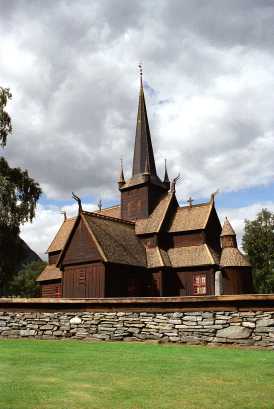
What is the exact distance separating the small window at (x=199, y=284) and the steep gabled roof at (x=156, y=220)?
5089mm

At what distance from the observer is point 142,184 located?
39.5 meters

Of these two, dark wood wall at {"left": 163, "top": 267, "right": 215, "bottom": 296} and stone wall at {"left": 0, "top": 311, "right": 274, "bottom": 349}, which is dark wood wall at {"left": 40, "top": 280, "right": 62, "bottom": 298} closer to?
dark wood wall at {"left": 163, "top": 267, "right": 215, "bottom": 296}

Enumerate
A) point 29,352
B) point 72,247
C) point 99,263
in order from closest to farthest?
point 29,352 → point 99,263 → point 72,247

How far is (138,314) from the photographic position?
1571 centimetres

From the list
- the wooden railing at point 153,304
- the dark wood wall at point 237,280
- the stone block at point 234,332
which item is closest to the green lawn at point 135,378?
the stone block at point 234,332

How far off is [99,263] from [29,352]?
1753 centimetres

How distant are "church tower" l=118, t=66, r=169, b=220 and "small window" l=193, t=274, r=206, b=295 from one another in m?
8.25

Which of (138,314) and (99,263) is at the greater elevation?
(99,263)

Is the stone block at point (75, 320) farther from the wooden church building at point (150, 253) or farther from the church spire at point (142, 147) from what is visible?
the church spire at point (142, 147)

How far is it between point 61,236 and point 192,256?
16.2 meters

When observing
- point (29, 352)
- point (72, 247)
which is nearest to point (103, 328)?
point (29, 352)

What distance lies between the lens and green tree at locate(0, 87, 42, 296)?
99.8ft

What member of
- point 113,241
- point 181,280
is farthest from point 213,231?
point 113,241

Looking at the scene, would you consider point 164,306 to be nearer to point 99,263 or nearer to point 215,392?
point 215,392
